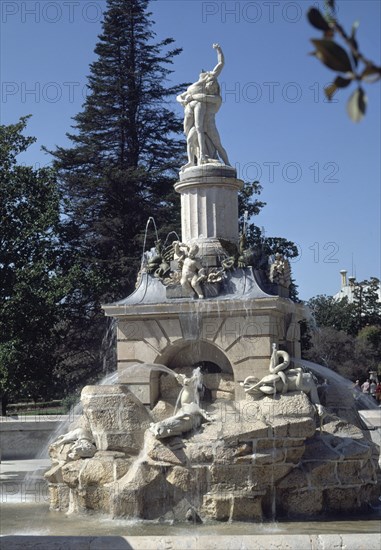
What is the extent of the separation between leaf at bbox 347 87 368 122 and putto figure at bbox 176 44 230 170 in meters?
13.9

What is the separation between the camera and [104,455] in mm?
13438

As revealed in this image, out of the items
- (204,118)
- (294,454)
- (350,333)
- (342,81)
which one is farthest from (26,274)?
(350,333)

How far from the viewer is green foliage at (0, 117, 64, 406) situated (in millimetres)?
27891

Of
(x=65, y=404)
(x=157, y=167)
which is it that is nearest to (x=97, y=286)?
(x=65, y=404)

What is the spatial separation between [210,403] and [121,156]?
82.5ft

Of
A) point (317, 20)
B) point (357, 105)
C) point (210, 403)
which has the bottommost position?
point (210, 403)

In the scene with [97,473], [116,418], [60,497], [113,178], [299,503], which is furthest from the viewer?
[113,178]

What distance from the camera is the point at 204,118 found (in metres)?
17.0

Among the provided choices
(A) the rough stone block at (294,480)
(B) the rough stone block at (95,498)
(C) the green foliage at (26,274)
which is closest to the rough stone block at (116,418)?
(B) the rough stone block at (95,498)

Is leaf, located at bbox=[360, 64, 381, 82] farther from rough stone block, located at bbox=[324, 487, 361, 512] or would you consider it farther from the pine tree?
the pine tree

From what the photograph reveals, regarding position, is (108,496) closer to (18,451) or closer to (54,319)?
(18,451)

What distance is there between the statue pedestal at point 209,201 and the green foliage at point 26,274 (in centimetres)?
1205

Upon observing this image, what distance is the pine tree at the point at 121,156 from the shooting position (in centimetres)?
3522

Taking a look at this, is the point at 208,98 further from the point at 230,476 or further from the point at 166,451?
the point at 230,476
